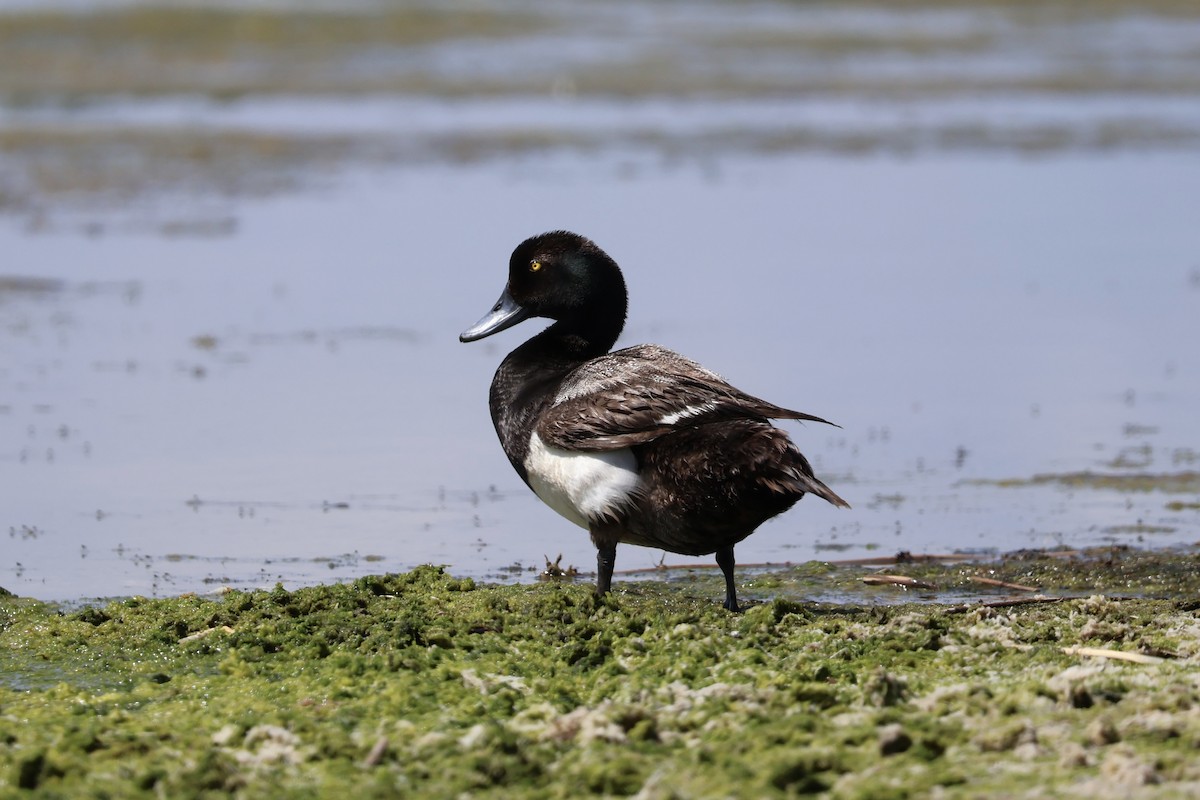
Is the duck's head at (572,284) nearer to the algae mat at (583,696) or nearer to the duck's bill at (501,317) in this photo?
the duck's bill at (501,317)

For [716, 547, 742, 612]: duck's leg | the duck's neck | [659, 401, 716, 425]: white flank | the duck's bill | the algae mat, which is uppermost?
the duck's bill

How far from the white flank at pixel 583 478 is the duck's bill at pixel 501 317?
107 cm

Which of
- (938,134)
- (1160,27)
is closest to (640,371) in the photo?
(938,134)

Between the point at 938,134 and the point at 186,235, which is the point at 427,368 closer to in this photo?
the point at 186,235

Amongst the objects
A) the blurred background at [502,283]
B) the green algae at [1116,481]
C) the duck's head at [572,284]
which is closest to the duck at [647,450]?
the duck's head at [572,284]

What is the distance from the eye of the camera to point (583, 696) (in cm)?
550

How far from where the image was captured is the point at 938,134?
22.5 metres

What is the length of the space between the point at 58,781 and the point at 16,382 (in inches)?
269

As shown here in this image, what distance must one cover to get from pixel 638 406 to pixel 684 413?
183 mm

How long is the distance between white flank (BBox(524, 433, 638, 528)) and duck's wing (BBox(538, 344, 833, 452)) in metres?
0.06

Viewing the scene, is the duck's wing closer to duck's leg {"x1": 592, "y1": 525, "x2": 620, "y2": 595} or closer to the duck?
the duck

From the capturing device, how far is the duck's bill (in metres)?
7.98

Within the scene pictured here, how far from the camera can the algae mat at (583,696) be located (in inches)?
181

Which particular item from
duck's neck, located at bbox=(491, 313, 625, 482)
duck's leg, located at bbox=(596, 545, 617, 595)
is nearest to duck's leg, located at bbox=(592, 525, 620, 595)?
duck's leg, located at bbox=(596, 545, 617, 595)
